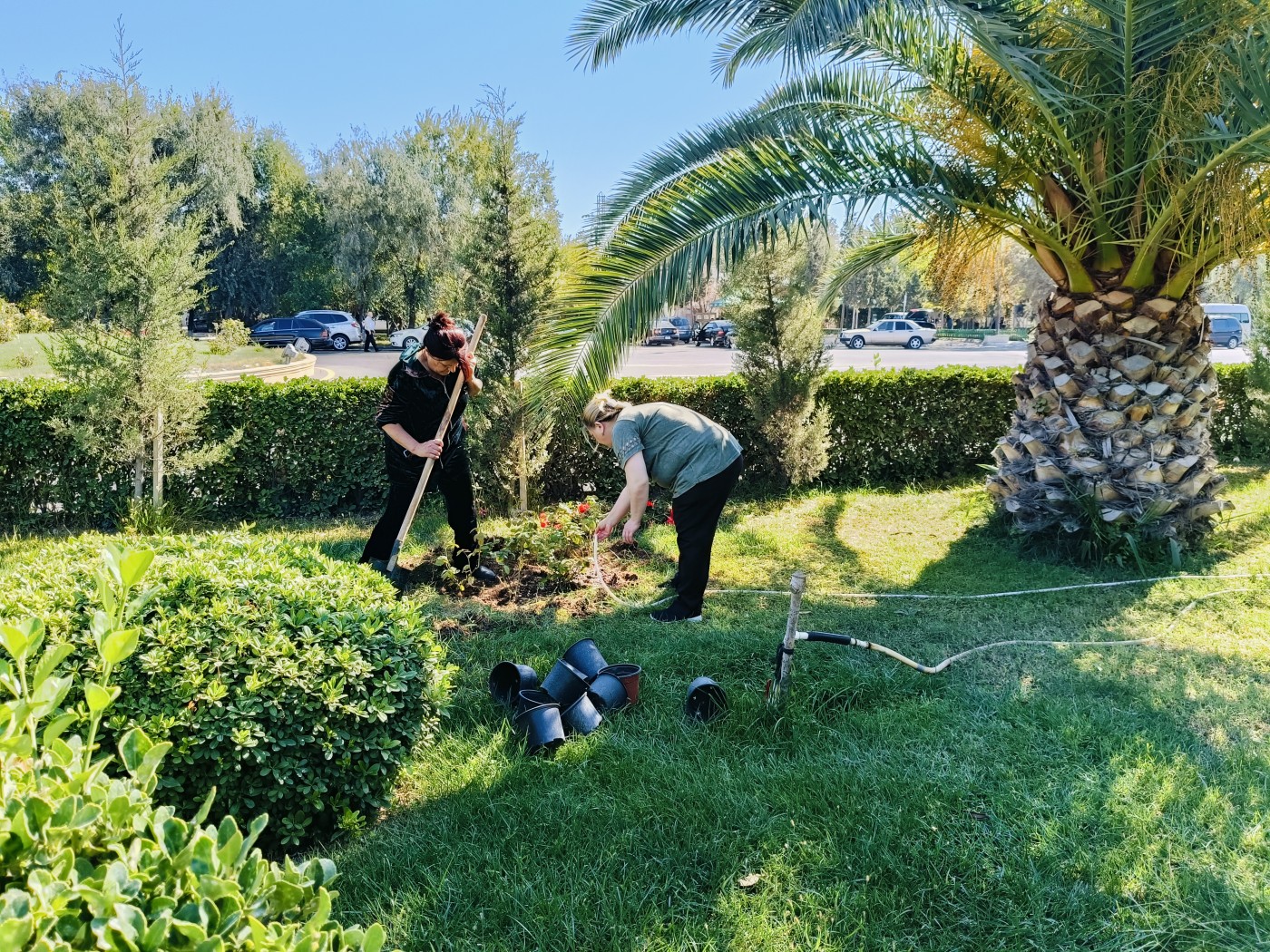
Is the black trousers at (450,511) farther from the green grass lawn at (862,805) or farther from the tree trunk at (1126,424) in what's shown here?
the tree trunk at (1126,424)

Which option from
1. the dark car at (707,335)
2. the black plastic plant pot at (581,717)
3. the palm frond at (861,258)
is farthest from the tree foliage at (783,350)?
the dark car at (707,335)

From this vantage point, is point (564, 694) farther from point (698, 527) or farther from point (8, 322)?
point (8, 322)

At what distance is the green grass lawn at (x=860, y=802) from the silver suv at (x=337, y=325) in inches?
1292

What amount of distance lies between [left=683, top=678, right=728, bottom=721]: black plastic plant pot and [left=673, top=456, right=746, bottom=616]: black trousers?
1324mm

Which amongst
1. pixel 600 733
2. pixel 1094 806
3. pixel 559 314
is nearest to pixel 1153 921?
pixel 1094 806

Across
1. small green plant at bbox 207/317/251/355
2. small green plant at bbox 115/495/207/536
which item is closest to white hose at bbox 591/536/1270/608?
small green plant at bbox 115/495/207/536

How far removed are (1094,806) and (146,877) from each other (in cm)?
291

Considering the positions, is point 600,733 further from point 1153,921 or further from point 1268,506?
point 1268,506

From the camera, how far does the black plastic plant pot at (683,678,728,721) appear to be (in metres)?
3.50

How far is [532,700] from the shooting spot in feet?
11.2

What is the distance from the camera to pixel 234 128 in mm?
33812

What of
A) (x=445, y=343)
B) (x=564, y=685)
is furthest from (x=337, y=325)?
(x=564, y=685)

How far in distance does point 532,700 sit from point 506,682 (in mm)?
373

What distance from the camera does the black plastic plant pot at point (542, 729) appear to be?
10.6ft
